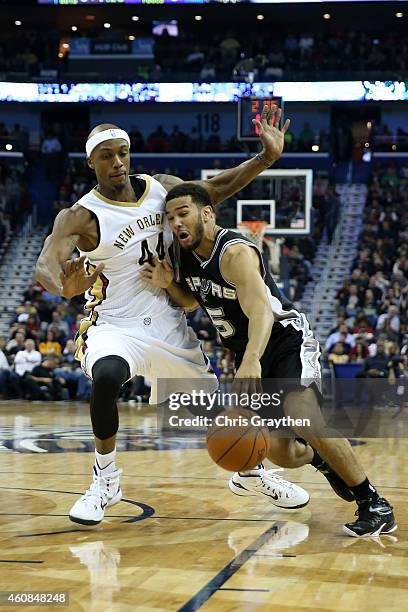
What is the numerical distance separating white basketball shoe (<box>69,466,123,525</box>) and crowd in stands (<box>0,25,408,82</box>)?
66.2 feet

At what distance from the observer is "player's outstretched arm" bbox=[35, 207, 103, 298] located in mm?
4309

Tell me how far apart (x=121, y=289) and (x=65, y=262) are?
25.7 inches

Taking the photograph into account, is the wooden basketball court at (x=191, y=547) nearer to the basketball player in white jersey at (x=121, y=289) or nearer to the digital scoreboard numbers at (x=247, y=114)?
the basketball player in white jersey at (x=121, y=289)

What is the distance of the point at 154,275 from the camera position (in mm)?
4910

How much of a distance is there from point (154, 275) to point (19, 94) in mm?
21172

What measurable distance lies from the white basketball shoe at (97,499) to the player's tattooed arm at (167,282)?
1.01m

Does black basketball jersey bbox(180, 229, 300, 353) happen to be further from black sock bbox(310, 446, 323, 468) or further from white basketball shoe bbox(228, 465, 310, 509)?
white basketball shoe bbox(228, 465, 310, 509)

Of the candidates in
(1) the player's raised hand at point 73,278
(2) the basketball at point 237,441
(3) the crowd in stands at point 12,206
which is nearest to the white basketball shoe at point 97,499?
(2) the basketball at point 237,441

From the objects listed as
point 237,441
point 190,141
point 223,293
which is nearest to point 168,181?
point 223,293

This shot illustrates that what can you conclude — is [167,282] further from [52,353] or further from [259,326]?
[52,353]

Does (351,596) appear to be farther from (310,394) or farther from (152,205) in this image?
(152,205)

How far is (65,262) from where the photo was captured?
4449mm

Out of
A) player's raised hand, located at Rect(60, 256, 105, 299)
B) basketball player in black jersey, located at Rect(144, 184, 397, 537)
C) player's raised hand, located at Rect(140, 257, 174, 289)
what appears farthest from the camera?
player's raised hand, located at Rect(140, 257, 174, 289)

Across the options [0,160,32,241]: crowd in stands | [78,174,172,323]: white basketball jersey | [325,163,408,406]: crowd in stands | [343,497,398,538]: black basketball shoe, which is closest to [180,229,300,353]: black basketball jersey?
[78,174,172,323]: white basketball jersey
